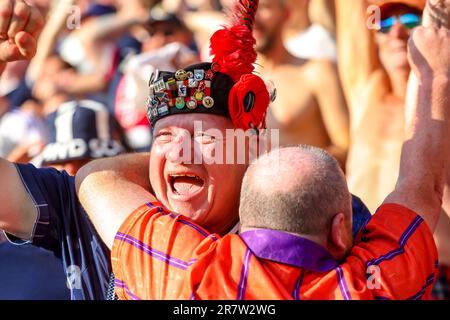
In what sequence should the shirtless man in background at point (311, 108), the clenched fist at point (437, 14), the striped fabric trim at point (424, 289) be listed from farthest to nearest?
1. the shirtless man in background at point (311, 108)
2. the clenched fist at point (437, 14)
3. the striped fabric trim at point (424, 289)

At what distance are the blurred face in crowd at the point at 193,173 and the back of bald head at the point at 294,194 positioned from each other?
48 centimetres

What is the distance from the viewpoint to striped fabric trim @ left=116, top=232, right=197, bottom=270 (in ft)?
7.54

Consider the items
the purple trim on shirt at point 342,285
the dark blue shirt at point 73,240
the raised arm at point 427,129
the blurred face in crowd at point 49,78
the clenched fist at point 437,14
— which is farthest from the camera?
the blurred face in crowd at point 49,78

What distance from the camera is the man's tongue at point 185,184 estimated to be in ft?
9.12

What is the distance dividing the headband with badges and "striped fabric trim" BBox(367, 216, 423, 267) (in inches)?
26.5

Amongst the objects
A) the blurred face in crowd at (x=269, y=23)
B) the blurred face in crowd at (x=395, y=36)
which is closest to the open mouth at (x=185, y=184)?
the blurred face in crowd at (x=395, y=36)

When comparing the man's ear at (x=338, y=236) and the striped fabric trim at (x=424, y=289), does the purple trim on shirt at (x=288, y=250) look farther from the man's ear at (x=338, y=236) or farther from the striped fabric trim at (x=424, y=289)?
the striped fabric trim at (x=424, y=289)

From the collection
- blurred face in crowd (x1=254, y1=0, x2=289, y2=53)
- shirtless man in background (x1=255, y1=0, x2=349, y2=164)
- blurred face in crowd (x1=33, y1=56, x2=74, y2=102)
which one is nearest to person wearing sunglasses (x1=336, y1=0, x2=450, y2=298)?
shirtless man in background (x1=255, y1=0, x2=349, y2=164)

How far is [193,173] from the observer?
2756 mm

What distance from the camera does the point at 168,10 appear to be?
6266 mm

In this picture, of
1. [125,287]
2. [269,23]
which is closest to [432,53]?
[125,287]
